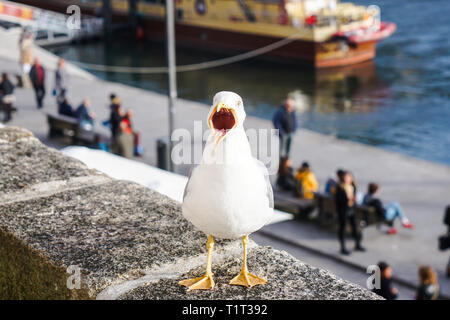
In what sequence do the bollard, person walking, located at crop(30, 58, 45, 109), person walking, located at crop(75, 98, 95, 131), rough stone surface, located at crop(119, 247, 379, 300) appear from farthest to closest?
1. person walking, located at crop(30, 58, 45, 109)
2. person walking, located at crop(75, 98, 95, 131)
3. the bollard
4. rough stone surface, located at crop(119, 247, 379, 300)

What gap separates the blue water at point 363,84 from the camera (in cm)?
1991

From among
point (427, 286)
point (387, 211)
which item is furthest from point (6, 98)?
point (427, 286)

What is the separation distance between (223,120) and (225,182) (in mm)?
188

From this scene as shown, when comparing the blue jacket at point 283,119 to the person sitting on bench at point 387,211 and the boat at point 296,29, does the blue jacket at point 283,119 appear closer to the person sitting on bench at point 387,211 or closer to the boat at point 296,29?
the person sitting on bench at point 387,211

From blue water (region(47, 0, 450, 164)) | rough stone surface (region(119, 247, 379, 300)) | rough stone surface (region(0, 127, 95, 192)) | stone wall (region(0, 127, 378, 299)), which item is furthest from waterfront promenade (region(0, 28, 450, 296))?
rough stone surface (region(119, 247, 379, 300))

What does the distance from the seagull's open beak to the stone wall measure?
1.38 ft

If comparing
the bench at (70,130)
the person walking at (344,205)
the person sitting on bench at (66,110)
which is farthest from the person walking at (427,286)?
the person sitting on bench at (66,110)

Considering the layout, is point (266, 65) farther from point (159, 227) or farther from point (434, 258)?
point (159, 227)

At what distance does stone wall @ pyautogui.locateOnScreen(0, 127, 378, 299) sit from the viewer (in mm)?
1869

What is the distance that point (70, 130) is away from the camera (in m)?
14.3

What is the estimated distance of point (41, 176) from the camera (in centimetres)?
263

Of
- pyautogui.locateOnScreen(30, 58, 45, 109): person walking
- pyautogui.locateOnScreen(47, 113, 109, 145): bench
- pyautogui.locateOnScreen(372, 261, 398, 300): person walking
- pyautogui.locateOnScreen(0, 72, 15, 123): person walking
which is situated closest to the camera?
pyautogui.locateOnScreen(372, 261, 398, 300): person walking

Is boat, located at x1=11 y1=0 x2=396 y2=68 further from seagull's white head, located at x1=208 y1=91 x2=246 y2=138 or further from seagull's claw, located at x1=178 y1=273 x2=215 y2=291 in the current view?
seagull's claw, located at x1=178 y1=273 x2=215 y2=291

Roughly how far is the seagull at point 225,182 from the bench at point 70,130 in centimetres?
1148
